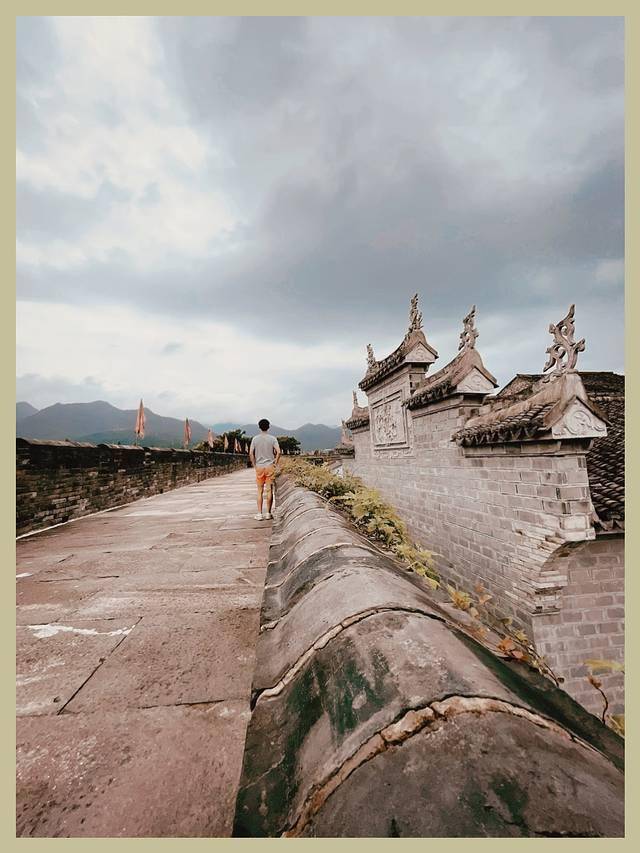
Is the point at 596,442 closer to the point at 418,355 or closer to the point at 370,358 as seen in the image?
the point at 418,355

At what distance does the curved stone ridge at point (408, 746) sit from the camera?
1.63ft

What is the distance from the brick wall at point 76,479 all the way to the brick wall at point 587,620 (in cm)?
755

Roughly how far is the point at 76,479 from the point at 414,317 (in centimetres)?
873

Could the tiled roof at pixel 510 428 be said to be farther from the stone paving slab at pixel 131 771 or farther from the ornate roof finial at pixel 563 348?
the stone paving slab at pixel 131 771

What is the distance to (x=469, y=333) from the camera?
277 inches

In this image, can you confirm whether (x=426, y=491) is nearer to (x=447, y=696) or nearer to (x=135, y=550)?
(x=135, y=550)

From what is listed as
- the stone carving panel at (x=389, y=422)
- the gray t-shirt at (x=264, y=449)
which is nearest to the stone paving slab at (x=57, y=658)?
the gray t-shirt at (x=264, y=449)

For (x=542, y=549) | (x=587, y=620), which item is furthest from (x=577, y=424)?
(x=587, y=620)

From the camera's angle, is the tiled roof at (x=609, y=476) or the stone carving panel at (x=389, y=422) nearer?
the tiled roof at (x=609, y=476)

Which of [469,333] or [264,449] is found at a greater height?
[469,333]

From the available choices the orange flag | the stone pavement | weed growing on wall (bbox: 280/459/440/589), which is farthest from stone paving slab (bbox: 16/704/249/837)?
the orange flag

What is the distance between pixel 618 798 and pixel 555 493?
499 centimetres

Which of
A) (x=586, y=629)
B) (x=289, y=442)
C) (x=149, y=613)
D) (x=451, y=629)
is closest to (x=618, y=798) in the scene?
(x=451, y=629)

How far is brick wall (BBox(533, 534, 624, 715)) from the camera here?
508 centimetres
